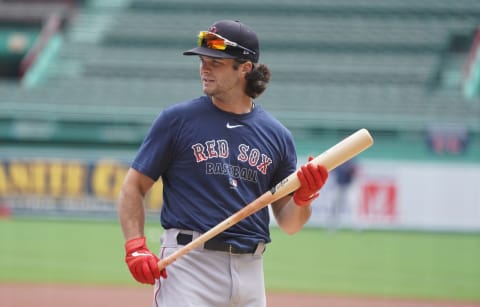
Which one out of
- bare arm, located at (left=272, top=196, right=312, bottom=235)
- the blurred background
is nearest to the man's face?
bare arm, located at (left=272, top=196, right=312, bottom=235)

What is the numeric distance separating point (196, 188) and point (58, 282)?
7.76 m

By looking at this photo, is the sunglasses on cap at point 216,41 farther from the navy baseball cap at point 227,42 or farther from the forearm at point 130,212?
the forearm at point 130,212

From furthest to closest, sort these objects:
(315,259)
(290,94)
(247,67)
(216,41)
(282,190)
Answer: (290,94) → (315,259) → (247,67) → (216,41) → (282,190)

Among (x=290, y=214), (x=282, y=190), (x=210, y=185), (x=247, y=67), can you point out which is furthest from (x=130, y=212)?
(x=247, y=67)

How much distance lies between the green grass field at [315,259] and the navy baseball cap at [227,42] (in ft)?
24.2

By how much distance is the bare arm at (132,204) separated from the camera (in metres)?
4.36

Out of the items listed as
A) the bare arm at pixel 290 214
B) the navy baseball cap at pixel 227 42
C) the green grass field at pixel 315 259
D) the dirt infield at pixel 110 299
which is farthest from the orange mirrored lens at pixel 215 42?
the green grass field at pixel 315 259

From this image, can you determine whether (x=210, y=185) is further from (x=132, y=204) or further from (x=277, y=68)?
(x=277, y=68)

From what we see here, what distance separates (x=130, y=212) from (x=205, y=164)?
43 centimetres

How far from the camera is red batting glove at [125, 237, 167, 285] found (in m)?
4.22

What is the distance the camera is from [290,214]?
4.68 meters

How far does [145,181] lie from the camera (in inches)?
173

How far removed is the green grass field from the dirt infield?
543 mm

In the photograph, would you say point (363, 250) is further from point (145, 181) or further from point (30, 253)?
point (145, 181)
